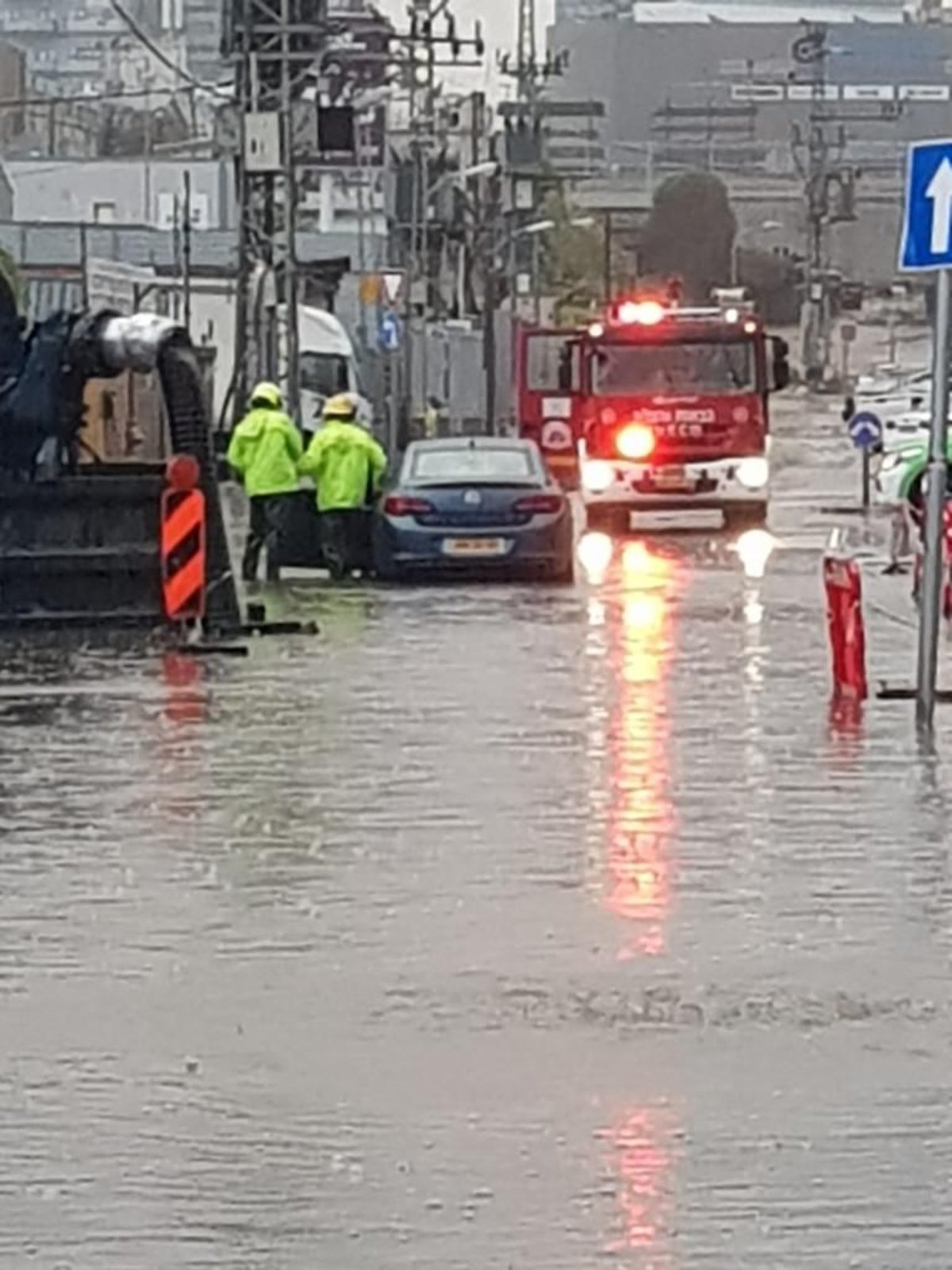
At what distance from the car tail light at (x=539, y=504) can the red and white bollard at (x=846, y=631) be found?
34.1ft

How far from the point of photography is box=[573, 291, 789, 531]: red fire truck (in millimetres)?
40469

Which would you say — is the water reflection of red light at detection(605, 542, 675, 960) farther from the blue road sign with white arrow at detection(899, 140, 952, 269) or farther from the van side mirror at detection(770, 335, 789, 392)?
the van side mirror at detection(770, 335, 789, 392)

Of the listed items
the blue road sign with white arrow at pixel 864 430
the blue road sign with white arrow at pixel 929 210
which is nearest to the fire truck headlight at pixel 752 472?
the blue road sign with white arrow at pixel 864 430

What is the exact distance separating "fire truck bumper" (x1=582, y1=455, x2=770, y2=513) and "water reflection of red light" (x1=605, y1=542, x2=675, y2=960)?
11.2m

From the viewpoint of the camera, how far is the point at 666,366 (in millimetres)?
41125

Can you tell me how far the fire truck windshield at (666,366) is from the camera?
40.9 m

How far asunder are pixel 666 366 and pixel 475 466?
9.83 meters

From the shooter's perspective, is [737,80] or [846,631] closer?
[846,631]

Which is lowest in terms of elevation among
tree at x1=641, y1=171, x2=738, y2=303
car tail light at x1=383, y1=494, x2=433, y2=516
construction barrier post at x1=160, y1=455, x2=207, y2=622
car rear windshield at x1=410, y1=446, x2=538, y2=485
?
tree at x1=641, y1=171, x2=738, y2=303

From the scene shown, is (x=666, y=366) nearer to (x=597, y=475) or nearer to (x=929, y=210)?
(x=597, y=475)

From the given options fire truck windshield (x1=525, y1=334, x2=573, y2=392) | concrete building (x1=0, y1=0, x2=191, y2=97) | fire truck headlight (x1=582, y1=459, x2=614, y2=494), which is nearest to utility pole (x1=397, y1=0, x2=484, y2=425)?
fire truck windshield (x1=525, y1=334, x2=573, y2=392)

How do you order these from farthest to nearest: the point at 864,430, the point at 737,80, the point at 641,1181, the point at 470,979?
the point at 737,80 < the point at 864,430 < the point at 470,979 < the point at 641,1181

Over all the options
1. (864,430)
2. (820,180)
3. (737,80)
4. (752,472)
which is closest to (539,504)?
(752,472)

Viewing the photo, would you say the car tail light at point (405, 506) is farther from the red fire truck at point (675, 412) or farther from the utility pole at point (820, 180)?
the utility pole at point (820, 180)
